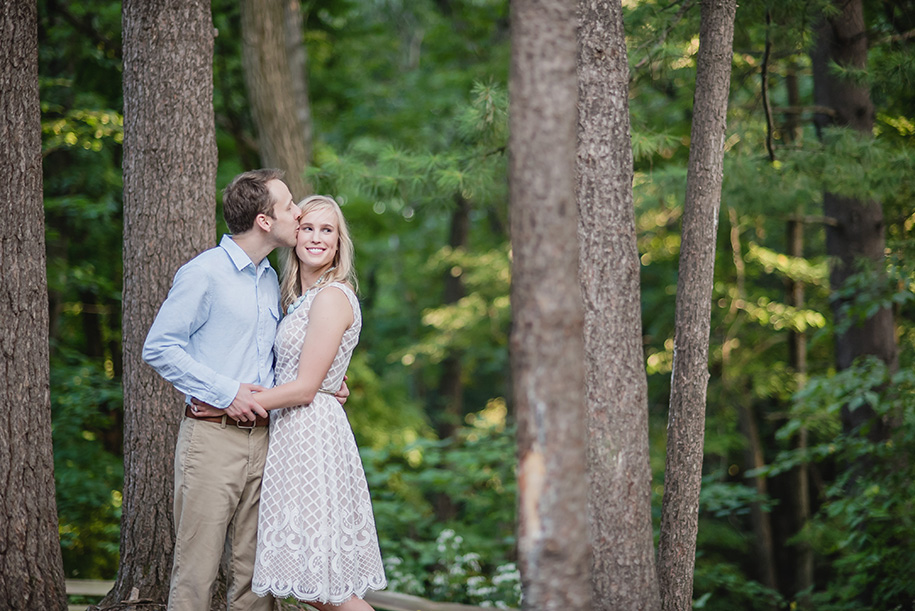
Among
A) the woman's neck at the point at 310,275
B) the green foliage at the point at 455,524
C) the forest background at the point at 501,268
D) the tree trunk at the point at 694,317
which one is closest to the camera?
the woman's neck at the point at 310,275

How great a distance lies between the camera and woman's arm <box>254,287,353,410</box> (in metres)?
2.86

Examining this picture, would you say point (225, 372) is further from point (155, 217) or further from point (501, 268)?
point (501, 268)

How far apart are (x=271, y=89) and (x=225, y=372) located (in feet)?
16.7

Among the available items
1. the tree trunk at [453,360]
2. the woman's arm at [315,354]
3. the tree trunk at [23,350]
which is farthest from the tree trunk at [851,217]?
the tree trunk at [453,360]

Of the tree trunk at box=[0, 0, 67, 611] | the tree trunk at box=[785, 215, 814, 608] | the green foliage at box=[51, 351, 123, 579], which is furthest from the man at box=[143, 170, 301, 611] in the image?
the tree trunk at box=[785, 215, 814, 608]

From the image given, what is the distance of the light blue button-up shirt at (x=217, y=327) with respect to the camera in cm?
281

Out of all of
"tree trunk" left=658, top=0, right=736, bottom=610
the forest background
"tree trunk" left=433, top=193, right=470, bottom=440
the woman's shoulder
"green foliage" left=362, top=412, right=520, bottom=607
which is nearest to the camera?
the woman's shoulder

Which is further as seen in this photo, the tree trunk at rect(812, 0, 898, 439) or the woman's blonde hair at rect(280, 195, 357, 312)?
the tree trunk at rect(812, 0, 898, 439)

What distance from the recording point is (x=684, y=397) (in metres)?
3.33

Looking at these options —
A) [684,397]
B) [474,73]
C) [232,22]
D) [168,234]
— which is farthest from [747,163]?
[232,22]

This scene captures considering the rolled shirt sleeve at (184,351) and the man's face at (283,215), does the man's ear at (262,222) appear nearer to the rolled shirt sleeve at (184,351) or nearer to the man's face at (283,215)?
the man's face at (283,215)

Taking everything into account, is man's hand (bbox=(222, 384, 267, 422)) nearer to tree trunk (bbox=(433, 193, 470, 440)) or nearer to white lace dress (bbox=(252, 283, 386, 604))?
white lace dress (bbox=(252, 283, 386, 604))

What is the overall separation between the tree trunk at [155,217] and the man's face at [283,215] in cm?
82

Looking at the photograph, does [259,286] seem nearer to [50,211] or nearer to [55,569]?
[55,569]
